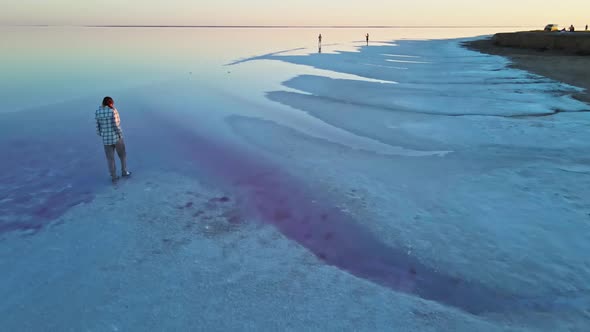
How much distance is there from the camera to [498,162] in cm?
953

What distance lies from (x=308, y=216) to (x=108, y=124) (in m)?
4.49

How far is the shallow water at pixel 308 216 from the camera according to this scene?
4.77 metres

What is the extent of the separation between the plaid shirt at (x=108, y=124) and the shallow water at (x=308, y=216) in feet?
3.37

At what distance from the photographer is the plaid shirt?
7.75 meters

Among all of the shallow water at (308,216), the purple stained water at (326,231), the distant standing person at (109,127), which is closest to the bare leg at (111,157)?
the distant standing person at (109,127)

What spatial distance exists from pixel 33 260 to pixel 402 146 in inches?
347

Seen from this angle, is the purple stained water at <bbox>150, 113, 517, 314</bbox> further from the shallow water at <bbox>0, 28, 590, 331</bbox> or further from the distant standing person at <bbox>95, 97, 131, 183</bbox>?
the distant standing person at <bbox>95, 97, 131, 183</bbox>

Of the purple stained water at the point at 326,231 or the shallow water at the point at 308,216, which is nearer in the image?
the shallow water at the point at 308,216

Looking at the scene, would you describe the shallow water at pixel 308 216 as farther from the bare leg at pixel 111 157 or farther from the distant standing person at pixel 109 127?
the distant standing person at pixel 109 127

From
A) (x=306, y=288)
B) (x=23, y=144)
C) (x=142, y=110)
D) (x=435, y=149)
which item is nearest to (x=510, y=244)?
(x=306, y=288)

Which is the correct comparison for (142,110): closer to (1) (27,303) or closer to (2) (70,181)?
(2) (70,181)

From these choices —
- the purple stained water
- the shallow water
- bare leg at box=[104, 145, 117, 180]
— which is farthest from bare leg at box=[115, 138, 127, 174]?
the purple stained water

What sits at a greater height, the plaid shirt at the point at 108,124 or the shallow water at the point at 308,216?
the plaid shirt at the point at 108,124

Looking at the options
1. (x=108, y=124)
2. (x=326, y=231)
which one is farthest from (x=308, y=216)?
(x=108, y=124)
